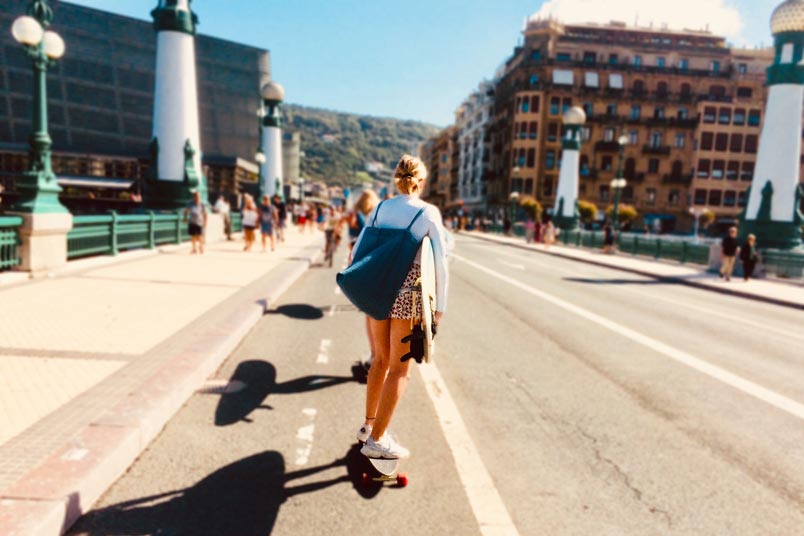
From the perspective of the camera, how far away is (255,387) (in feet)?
16.6

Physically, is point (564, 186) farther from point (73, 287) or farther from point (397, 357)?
point (397, 357)

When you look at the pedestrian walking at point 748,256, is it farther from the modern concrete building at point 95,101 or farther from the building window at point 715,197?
the building window at point 715,197

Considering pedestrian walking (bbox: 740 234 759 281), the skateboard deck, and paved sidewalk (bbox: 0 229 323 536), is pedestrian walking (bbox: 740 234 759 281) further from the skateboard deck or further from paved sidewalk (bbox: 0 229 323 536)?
the skateboard deck

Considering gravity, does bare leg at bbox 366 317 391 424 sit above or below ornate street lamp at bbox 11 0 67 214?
below

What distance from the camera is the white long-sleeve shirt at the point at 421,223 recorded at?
10.7 ft

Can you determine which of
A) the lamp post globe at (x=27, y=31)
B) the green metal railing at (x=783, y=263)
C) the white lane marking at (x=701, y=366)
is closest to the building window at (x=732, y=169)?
the green metal railing at (x=783, y=263)

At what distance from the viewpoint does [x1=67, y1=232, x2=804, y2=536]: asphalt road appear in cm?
298

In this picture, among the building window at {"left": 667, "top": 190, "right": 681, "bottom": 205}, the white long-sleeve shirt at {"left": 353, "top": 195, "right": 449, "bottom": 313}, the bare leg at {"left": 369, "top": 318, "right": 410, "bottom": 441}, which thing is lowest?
the bare leg at {"left": 369, "top": 318, "right": 410, "bottom": 441}

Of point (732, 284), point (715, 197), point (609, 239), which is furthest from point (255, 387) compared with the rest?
point (715, 197)

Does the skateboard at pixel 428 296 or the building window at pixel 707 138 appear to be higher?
the building window at pixel 707 138

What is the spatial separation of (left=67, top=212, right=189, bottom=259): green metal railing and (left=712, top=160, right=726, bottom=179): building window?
64224 mm

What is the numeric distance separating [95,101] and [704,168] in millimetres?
67879

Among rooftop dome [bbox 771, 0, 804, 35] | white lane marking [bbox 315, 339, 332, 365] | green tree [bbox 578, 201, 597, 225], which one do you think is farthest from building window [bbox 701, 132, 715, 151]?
white lane marking [bbox 315, 339, 332, 365]

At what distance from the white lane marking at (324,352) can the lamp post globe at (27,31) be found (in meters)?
8.41
